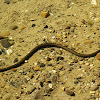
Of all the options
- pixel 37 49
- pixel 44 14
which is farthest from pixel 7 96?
pixel 44 14

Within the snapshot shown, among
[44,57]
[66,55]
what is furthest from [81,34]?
[44,57]

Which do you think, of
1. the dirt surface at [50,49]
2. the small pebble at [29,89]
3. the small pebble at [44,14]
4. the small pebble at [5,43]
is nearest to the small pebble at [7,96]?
the dirt surface at [50,49]

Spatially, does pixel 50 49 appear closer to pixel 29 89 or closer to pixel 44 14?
pixel 29 89

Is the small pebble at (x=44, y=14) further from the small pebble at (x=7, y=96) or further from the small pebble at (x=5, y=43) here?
the small pebble at (x=7, y=96)

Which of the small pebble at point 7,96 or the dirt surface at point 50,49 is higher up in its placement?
the dirt surface at point 50,49

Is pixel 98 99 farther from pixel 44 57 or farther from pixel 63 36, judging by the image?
pixel 63 36

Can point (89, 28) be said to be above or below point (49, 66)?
above

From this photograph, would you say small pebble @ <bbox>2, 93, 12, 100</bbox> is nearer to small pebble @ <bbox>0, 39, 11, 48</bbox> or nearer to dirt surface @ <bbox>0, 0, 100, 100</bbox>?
dirt surface @ <bbox>0, 0, 100, 100</bbox>

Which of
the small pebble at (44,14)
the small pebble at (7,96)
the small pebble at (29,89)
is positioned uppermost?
the small pebble at (44,14)

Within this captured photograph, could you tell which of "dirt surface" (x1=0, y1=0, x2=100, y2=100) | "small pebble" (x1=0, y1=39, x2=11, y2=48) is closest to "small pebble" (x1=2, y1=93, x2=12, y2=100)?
"dirt surface" (x1=0, y1=0, x2=100, y2=100)
